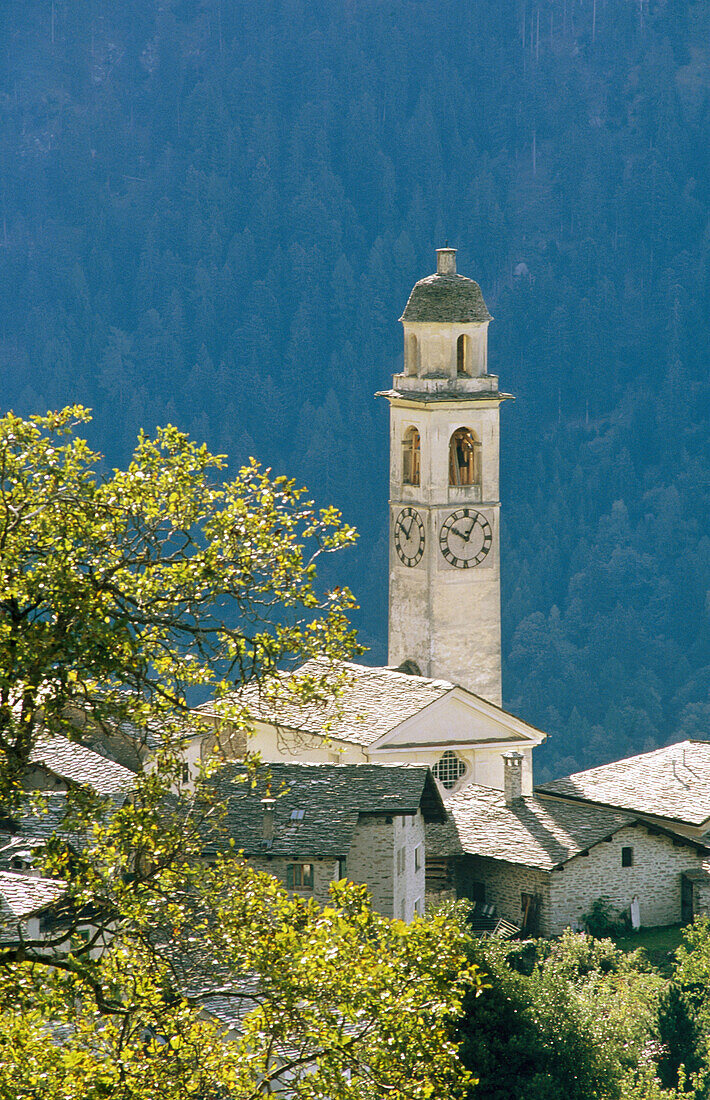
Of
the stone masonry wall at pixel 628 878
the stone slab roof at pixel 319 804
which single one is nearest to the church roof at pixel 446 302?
the stone masonry wall at pixel 628 878

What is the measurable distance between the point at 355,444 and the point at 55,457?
13922 centimetres

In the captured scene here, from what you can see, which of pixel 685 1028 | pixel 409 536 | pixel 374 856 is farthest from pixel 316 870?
pixel 409 536

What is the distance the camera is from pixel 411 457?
5191 centimetres

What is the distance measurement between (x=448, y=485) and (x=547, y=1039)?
2688cm

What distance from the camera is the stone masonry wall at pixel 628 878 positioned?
109ft

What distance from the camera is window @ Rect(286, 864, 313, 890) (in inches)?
1129

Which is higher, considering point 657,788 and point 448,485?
point 448,485

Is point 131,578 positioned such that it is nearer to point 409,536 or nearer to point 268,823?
point 268,823

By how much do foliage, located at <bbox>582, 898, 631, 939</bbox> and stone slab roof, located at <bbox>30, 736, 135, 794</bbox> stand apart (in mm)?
8121

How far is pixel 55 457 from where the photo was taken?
12.6 meters

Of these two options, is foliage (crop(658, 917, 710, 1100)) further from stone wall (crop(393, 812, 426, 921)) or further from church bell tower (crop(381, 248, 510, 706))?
church bell tower (crop(381, 248, 510, 706))

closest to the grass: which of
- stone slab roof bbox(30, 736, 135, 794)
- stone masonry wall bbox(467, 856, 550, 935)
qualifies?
stone masonry wall bbox(467, 856, 550, 935)

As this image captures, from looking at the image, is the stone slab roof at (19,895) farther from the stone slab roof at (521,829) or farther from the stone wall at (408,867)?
the stone slab roof at (521,829)

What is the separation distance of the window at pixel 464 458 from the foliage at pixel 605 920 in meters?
19.4
